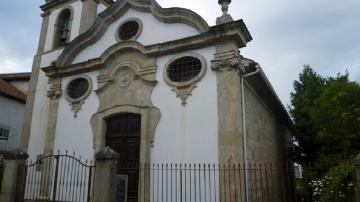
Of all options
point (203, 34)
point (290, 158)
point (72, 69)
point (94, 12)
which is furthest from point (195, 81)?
point (290, 158)

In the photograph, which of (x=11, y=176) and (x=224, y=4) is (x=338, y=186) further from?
(x=11, y=176)

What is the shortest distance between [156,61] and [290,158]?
32.0 ft

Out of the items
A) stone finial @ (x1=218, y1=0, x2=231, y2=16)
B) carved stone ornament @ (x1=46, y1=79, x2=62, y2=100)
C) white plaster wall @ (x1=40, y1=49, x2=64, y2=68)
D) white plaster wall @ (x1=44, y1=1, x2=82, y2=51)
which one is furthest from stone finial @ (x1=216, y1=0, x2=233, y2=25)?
white plaster wall @ (x1=40, y1=49, x2=64, y2=68)

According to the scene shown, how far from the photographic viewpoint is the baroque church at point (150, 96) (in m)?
8.08

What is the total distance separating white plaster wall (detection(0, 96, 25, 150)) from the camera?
54.7 ft

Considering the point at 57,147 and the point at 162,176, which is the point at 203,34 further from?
the point at 57,147

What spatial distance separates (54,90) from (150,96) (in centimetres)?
432

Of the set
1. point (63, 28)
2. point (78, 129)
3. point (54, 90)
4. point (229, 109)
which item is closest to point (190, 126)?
point (229, 109)

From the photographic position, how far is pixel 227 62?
825 centimetres

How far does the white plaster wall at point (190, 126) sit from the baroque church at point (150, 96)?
3 centimetres

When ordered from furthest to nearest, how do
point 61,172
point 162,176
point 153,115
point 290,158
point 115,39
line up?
1. point 290,158
2. point 115,39
3. point 61,172
4. point 153,115
5. point 162,176

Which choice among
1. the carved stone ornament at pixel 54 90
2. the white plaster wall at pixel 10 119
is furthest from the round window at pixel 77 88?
the white plaster wall at pixel 10 119

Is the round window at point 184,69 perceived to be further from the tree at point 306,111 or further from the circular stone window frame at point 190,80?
the tree at point 306,111

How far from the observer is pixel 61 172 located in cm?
1016
